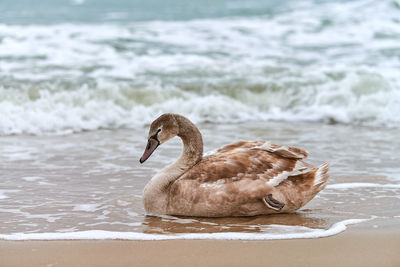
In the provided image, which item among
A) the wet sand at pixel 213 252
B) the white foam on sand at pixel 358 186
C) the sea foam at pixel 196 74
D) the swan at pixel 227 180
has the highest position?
the sea foam at pixel 196 74

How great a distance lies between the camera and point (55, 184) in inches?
288

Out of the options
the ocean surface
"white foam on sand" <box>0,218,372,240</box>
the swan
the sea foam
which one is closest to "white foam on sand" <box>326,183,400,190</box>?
the ocean surface

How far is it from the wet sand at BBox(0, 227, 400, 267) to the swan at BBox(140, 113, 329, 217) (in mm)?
750

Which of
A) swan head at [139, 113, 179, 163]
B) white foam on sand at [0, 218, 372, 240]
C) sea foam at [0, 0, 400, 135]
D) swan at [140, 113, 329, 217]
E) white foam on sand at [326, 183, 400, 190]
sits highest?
sea foam at [0, 0, 400, 135]

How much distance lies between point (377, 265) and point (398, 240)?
2.00 ft

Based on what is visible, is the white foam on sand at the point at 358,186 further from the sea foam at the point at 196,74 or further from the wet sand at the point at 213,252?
the sea foam at the point at 196,74

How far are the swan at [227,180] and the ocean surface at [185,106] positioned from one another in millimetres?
133

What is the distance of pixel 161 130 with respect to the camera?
6.23m

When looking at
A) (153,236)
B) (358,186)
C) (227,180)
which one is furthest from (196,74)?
(153,236)

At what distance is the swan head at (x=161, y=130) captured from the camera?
20.4 ft

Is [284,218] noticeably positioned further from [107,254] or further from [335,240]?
[107,254]

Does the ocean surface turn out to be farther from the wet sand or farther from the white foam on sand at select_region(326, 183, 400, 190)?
the wet sand

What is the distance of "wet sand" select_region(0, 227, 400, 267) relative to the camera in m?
4.79

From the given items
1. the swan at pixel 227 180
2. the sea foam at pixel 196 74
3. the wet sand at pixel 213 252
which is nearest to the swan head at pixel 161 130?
the swan at pixel 227 180
